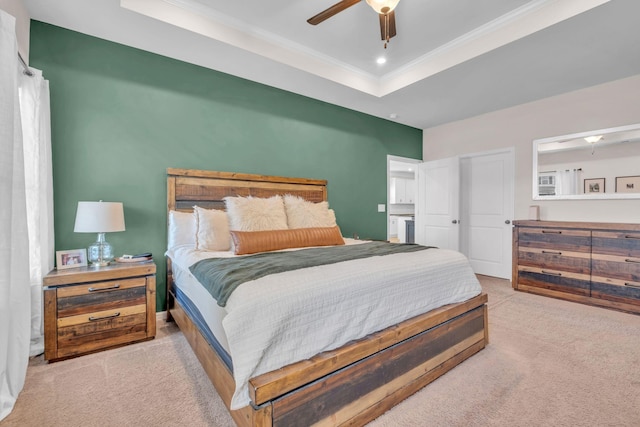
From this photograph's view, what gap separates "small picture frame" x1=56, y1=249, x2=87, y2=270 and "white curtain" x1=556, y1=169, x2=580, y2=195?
207 inches

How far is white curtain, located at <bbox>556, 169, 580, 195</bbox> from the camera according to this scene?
366cm

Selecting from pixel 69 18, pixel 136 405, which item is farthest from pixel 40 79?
pixel 136 405

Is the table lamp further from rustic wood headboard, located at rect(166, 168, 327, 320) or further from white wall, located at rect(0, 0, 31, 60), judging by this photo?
white wall, located at rect(0, 0, 31, 60)

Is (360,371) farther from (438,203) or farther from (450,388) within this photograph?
(438,203)

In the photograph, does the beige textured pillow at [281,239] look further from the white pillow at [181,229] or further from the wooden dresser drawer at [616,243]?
the wooden dresser drawer at [616,243]

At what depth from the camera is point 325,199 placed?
4.01 meters

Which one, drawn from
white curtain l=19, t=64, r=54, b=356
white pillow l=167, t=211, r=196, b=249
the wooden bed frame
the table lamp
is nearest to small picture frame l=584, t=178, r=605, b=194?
the wooden bed frame

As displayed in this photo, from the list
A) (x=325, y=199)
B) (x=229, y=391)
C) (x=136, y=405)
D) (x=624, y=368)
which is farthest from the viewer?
(x=325, y=199)

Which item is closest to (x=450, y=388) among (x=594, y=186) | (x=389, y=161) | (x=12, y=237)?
(x=12, y=237)

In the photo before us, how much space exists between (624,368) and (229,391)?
102 inches

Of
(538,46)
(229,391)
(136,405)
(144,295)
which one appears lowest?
(136,405)

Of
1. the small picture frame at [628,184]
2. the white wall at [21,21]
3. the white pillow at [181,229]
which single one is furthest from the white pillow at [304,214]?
the small picture frame at [628,184]

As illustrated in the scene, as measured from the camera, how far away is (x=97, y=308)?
2.16 metres

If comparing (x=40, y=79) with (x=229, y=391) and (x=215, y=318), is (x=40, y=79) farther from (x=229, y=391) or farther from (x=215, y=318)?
(x=229, y=391)
